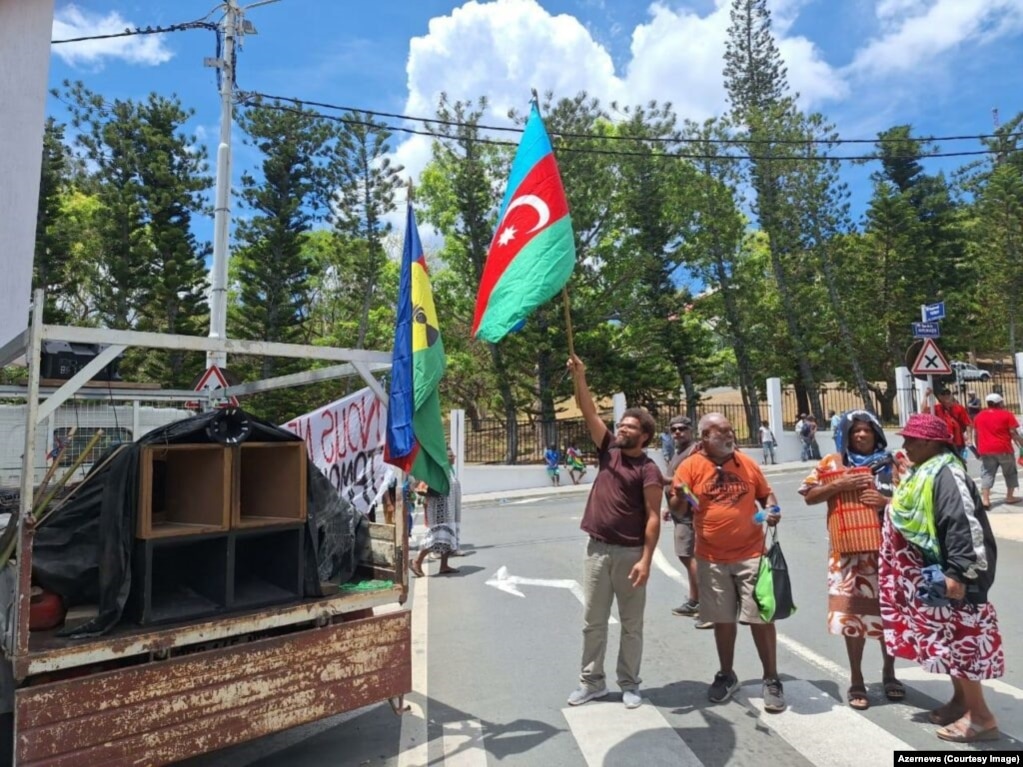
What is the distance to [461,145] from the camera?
28438mm

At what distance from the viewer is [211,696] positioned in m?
3.46

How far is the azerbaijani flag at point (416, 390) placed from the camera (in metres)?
4.47

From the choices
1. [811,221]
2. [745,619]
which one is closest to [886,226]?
[811,221]

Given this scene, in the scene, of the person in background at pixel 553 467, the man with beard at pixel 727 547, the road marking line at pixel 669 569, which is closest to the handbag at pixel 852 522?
the man with beard at pixel 727 547

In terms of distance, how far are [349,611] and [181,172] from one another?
26.3 metres

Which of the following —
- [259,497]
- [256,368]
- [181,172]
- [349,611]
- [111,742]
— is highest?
[181,172]

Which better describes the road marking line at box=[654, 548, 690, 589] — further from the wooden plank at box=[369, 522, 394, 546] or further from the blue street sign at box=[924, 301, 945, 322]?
the blue street sign at box=[924, 301, 945, 322]

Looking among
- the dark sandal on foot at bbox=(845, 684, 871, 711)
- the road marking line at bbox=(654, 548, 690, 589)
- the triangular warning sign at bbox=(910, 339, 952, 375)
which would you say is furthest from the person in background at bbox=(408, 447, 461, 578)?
the triangular warning sign at bbox=(910, 339, 952, 375)

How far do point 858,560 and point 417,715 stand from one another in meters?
2.87

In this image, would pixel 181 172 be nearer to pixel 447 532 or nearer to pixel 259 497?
pixel 447 532

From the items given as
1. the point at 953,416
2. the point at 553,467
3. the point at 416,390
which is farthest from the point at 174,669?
the point at 553,467

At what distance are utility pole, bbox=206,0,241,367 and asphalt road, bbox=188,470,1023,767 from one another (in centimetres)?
839

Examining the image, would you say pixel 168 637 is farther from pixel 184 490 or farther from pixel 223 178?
pixel 223 178

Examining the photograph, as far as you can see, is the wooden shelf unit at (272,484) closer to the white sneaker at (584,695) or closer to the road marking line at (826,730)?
the white sneaker at (584,695)
